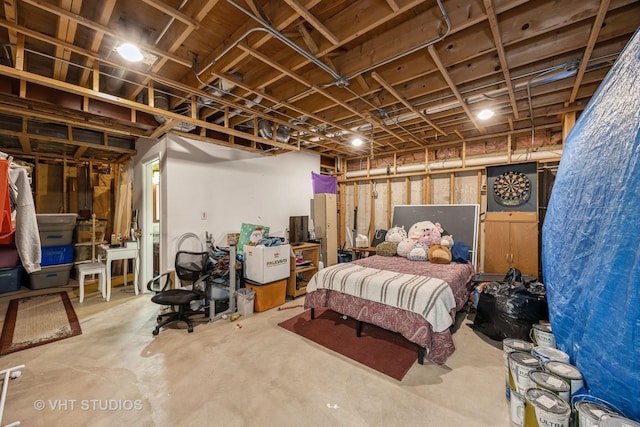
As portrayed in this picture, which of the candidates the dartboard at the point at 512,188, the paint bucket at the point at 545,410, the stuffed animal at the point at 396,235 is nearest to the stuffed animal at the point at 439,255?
the stuffed animal at the point at 396,235

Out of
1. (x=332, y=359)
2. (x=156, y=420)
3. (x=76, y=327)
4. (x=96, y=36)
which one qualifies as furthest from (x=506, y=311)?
(x=76, y=327)

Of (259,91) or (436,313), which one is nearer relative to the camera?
(436,313)

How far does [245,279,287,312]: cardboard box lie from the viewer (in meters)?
3.69

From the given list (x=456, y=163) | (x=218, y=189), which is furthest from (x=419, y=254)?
(x=218, y=189)

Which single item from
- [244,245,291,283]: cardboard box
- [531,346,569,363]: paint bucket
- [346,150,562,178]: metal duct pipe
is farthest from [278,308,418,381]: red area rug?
[346,150,562,178]: metal duct pipe

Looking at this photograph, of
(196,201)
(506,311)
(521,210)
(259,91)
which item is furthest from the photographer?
(521,210)

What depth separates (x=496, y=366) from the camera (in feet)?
7.93

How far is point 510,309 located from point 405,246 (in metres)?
1.72

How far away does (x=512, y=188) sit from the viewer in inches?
180

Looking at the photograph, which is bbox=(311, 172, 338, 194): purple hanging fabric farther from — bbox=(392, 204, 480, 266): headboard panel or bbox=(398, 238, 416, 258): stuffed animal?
bbox=(398, 238, 416, 258): stuffed animal

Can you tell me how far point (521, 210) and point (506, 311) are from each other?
256cm

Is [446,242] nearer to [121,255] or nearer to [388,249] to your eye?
[388,249]

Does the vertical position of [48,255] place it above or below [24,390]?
above

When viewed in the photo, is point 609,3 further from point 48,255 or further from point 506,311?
point 48,255
